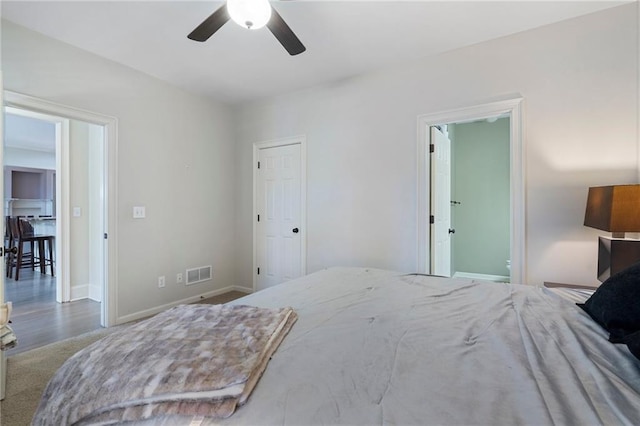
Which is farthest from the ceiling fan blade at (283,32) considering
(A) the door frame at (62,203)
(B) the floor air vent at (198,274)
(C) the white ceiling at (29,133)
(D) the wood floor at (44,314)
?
(C) the white ceiling at (29,133)

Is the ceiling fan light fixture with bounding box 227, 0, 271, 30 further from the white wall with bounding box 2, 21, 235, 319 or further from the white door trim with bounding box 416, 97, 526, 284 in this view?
the white wall with bounding box 2, 21, 235, 319

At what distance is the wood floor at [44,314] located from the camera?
2.64m

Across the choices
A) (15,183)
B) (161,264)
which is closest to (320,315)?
(161,264)

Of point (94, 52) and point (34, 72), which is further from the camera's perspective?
point (94, 52)

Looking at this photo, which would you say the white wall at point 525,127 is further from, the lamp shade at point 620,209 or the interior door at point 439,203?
the lamp shade at point 620,209

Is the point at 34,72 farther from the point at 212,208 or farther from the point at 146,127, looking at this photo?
the point at 212,208

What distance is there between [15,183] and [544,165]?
10415 mm

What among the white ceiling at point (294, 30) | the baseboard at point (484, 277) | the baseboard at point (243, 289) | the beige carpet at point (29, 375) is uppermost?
the white ceiling at point (294, 30)

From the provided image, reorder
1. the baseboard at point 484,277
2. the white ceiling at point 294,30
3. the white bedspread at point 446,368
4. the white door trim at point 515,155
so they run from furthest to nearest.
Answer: the baseboard at point 484,277, the white door trim at point 515,155, the white ceiling at point 294,30, the white bedspread at point 446,368

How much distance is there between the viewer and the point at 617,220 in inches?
69.2

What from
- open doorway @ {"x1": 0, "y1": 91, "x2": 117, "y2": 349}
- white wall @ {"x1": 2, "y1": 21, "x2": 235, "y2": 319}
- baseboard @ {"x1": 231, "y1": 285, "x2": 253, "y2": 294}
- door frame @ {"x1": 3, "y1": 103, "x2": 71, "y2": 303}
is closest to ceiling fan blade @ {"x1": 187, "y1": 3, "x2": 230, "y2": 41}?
open doorway @ {"x1": 0, "y1": 91, "x2": 117, "y2": 349}

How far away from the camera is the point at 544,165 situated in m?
2.37

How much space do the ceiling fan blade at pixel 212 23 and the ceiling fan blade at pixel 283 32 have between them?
0.91 ft

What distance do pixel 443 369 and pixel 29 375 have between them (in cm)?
277
